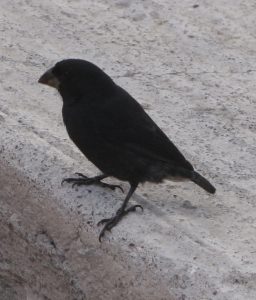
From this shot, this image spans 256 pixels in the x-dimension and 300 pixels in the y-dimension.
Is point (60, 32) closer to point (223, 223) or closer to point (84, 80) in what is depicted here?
point (84, 80)

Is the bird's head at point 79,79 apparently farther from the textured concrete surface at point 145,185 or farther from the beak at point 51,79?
the textured concrete surface at point 145,185

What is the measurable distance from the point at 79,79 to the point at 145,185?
0.62 metres

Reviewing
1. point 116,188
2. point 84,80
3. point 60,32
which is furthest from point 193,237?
point 60,32

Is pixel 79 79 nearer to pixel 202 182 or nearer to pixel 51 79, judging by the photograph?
pixel 51 79

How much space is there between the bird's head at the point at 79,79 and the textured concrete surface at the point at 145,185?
1.25ft

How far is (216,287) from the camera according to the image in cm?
339

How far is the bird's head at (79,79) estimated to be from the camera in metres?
3.97

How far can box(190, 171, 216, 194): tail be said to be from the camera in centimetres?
406

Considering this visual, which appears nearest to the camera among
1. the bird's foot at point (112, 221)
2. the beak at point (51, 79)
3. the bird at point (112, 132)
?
the bird's foot at point (112, 221)

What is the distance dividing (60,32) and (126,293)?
2.41m

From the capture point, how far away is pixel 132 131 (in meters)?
3.95

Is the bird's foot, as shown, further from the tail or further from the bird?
the tail

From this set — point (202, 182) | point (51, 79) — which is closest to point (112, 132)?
point (51, 79)

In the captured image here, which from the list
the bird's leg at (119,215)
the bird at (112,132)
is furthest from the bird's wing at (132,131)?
the bird's leg at (119,215)
